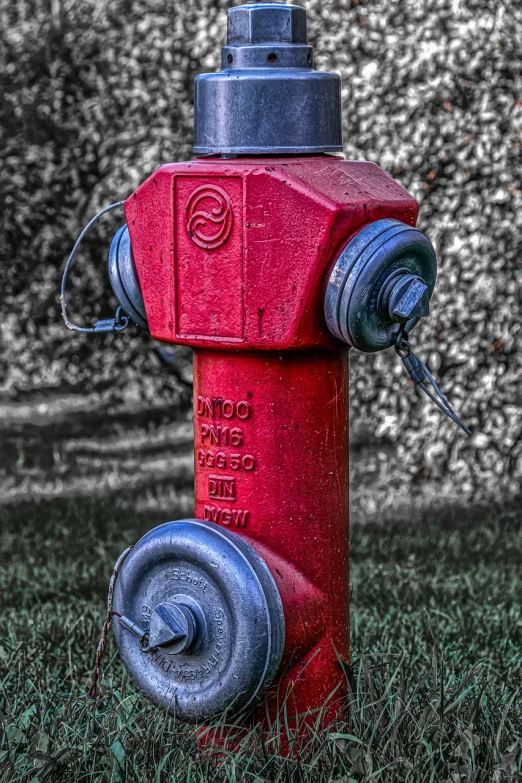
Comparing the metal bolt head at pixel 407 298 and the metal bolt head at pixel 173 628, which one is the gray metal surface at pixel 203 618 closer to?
the metal bolt head at pixel 173 628

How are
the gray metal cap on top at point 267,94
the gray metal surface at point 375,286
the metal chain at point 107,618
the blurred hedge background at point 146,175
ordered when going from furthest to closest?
the blurred hedge background at point 146,175 < the metal chain at point 107,618 < the gray metal cap on top at point 267,94 < the gray metal surface at point 375,286

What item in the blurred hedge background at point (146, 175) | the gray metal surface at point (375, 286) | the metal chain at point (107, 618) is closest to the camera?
the gray metal surface at point (375, 286)

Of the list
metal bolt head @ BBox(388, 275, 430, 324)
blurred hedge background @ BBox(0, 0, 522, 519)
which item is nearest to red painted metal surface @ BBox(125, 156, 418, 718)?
metal bolt head @ BBox(388, 275, 430, 324)

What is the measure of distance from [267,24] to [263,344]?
2.19 ft

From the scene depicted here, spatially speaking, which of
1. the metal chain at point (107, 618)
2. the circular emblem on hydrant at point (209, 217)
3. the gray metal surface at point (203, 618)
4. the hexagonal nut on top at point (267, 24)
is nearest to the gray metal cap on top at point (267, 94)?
the hexagonal nut on top at point (267, 24)

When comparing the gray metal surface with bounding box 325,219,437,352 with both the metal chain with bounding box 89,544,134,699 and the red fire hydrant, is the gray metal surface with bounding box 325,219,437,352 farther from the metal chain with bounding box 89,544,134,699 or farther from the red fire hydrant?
the metal chain with bounding box 89,544,134,699

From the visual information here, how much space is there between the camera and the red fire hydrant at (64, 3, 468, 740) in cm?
251

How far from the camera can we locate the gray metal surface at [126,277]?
2.82 meters

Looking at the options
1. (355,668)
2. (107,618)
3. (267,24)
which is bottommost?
(355,668)

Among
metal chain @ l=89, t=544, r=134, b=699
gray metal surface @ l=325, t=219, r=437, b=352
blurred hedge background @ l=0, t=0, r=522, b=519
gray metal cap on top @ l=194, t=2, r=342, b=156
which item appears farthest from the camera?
blurred hedge background @ l=0, t=0, r=522, b=519

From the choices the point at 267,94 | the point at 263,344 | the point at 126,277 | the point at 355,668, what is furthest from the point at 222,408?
the point at 355,668

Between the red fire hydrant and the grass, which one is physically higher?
the red fire hydrant

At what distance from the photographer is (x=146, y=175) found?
5734 millimetres

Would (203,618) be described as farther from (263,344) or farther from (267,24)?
(267,24)
